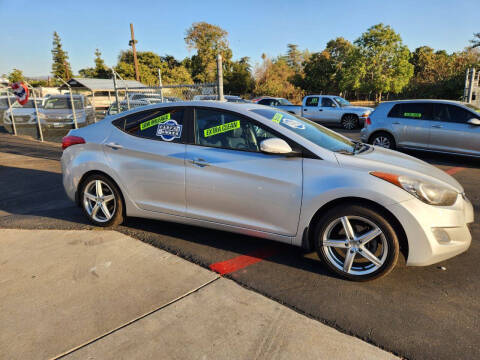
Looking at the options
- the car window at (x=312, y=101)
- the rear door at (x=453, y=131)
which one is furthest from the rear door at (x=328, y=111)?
the rear door at (x=453, y=131)

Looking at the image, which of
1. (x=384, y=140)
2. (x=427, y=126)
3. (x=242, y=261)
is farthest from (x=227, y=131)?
(x=384, y=140)

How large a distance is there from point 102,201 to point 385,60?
4473 cm

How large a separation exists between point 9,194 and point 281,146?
5.13 m

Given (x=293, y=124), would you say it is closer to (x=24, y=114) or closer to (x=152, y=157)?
(x=152, y=157)

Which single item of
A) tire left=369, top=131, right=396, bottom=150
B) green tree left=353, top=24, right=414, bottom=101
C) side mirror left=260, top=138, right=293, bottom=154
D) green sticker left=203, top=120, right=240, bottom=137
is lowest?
tire left=369, top=131, right=396, bottom=150

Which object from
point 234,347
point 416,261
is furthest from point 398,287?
point 234,347

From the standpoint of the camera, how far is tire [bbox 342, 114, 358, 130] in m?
15.6

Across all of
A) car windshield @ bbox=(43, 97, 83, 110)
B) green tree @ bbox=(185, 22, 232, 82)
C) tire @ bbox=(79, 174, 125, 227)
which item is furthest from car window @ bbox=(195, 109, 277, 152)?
green tree @ bbox=(185, 22, 232, 82)

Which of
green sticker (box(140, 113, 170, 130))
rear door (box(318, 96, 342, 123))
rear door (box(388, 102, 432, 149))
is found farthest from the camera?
rear door (box(318, 96, 342, 123))

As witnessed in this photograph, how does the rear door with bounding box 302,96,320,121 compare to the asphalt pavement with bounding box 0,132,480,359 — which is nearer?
the asphalt pavement with bounding box 0,132,480,359

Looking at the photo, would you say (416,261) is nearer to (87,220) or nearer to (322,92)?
(87,220)

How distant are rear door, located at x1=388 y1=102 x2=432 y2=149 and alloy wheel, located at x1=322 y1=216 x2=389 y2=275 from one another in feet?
20.8

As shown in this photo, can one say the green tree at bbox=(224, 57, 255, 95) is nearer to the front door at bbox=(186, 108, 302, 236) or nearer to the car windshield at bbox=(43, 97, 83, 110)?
the car windshield at bbox=(43, 97, 83, 110)

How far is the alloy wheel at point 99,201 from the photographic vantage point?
398cm
